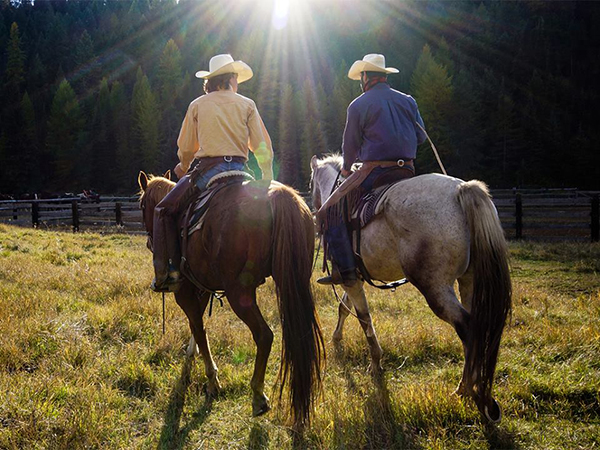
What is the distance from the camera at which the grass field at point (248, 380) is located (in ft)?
10.1

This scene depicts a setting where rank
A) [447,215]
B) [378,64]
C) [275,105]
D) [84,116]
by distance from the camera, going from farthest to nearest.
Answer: [84,116]
[275,105]
[378,64]
[447,215]

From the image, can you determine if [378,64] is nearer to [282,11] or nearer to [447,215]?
[447,215]

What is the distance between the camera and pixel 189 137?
397 centimetres

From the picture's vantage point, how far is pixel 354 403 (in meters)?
3.50

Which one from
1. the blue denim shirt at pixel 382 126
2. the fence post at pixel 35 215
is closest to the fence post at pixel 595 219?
the blue denim shirt at pixel 382 126

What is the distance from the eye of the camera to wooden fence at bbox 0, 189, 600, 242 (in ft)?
47.0

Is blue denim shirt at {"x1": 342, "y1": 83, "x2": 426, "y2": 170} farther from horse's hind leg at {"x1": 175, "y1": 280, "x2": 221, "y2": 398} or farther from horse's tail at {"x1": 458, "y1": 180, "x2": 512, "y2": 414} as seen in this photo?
horse's hind leg at {"x1": 175, "y1": 280, "x2": 221, "y2": 398}

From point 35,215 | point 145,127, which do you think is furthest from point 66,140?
point 35,215

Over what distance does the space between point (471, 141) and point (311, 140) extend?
58.2 ft

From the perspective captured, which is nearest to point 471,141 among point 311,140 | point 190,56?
point 311,140

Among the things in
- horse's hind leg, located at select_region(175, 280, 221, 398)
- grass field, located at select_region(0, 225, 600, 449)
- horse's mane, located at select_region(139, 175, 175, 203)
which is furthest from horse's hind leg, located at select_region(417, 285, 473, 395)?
horse's mane, located at select_region(139, 175, 175, 203)

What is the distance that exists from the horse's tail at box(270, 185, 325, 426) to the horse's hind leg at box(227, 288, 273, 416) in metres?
0.16

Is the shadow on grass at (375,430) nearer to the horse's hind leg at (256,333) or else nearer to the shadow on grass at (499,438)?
the shadow on grass at (499,438)

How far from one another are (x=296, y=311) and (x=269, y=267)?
0.44 meters
